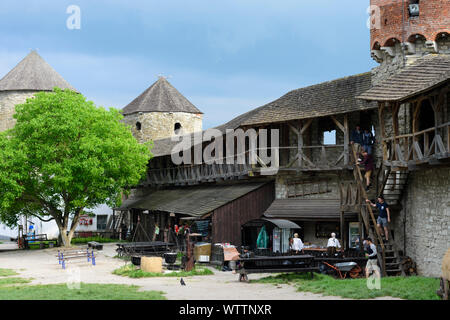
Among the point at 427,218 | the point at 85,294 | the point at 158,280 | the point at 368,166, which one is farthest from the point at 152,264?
the point at 427,218

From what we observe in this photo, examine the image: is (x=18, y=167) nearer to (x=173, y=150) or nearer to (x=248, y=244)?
(x=173, y=150)

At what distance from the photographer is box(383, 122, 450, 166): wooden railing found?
1522 centimetres

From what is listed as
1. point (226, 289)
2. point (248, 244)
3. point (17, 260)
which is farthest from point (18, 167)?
point (226, 289)

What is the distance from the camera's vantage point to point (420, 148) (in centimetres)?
1811

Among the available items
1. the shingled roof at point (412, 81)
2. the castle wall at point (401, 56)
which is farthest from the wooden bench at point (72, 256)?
the castle wall at point (401, 56)

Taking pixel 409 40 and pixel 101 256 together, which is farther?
pixel 101 256

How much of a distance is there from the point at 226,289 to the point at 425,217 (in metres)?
7.30

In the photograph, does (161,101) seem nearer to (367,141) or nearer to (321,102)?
(321,102)

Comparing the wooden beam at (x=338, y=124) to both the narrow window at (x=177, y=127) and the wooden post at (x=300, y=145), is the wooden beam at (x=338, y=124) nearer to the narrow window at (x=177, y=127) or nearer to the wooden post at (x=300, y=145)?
the wooden post at (x=300, y=145)

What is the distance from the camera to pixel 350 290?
539 inches

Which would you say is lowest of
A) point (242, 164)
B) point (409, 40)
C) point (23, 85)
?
point (242, 164)

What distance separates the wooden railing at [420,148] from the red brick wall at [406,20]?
3.78 metres

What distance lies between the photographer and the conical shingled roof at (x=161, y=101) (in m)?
49.0

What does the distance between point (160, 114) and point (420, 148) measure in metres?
32.9
